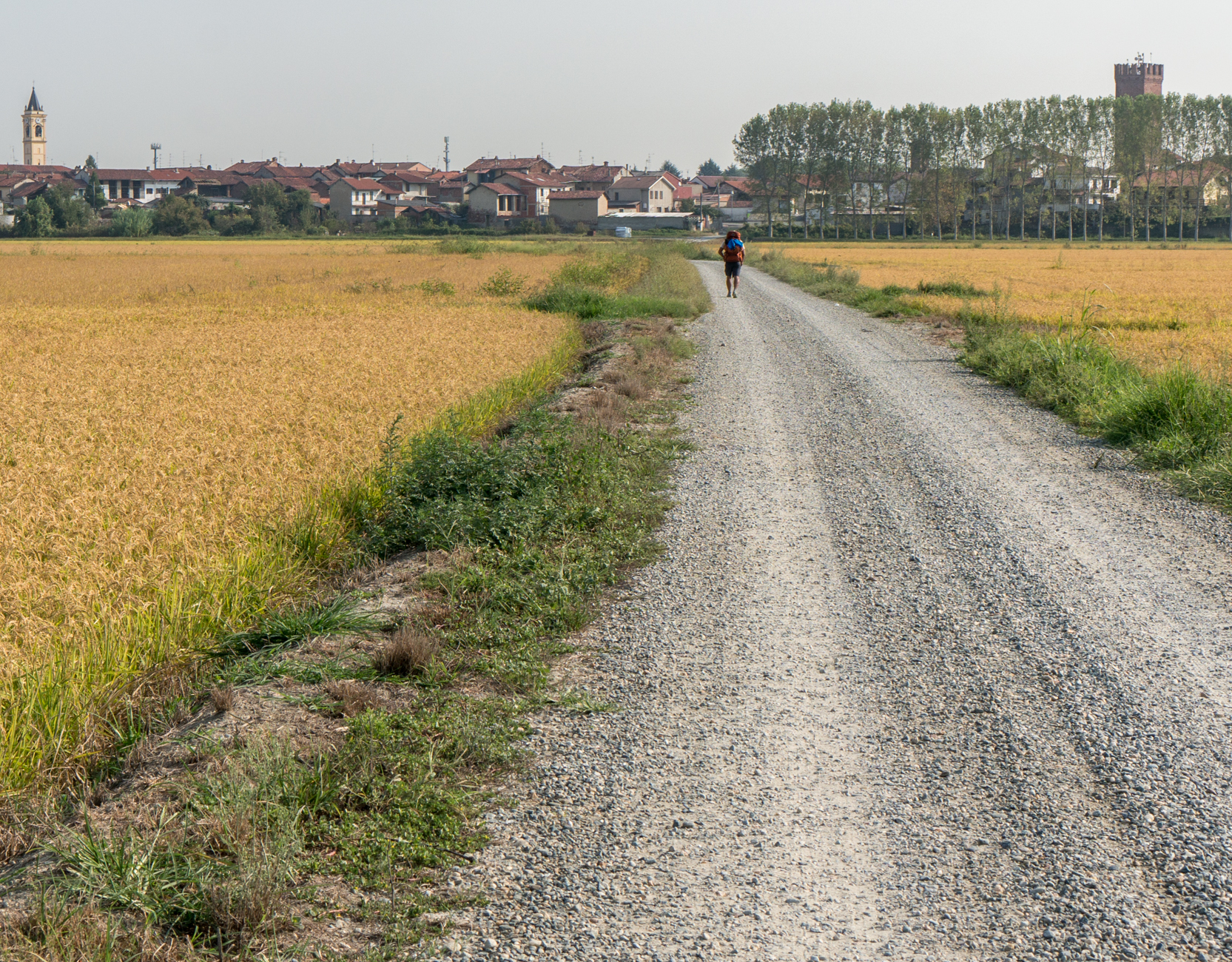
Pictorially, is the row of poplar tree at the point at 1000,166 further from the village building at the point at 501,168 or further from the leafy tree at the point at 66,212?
the leafy tree at the point at 66,212

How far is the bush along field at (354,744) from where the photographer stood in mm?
3291

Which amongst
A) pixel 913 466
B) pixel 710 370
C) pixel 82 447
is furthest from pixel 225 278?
pixel 913 466

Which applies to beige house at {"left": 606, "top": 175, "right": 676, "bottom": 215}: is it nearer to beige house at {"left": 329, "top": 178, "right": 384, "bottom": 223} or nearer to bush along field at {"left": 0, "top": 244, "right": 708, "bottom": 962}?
beige house at {"left": 329, "top": 178, "right": 384, "bottom": 223}

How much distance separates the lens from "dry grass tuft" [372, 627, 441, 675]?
5.38 meters

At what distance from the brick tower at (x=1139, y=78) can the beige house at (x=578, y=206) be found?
391 feet

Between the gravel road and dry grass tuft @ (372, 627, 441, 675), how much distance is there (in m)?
0.87

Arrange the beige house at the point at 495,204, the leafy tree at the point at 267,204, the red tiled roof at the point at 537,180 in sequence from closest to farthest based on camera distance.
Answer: the leafy tree at the point at 267,204, the beige house at the point at 495,204, the red tiled roof at the point at 537,180

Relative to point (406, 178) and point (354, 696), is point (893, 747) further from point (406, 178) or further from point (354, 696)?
point (406, 178)

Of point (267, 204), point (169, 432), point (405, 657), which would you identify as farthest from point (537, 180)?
point (405, 657)

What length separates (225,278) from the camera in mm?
42562

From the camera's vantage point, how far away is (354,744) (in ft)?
14.2

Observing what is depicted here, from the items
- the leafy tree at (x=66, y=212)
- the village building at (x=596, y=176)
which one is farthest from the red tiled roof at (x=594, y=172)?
the leafy tree at (x=66, y=212)

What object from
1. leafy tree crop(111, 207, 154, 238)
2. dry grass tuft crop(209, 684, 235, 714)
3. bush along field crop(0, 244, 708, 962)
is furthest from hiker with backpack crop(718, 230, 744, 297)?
leafy tree crop(111, 207, 154, 238)

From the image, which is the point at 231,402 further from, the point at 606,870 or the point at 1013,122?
the point at 1013,122
